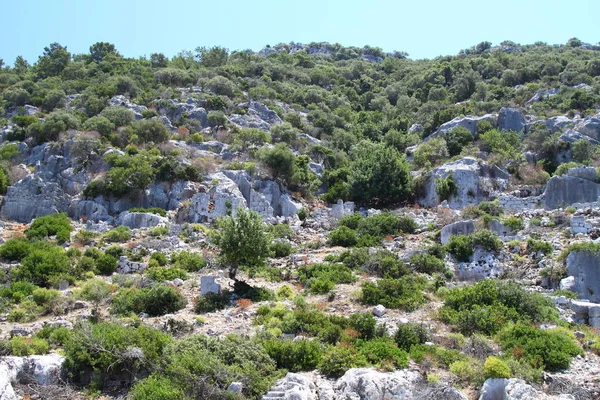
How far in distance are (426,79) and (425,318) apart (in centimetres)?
5268

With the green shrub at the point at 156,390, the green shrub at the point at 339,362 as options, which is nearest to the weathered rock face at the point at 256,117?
the green shrub at the point at 339,362

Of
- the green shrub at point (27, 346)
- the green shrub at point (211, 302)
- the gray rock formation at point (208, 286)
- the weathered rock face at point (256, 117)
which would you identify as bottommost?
the green shrub at point (27, 346)

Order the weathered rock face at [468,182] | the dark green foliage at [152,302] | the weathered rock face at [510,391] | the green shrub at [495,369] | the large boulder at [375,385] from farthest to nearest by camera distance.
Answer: the weathered rock face at [468,182]
the dark green foliage at [152,302]
the green shrub at [495,369]
the large boulder at [375,385]
the weathered rock face at [510,391]

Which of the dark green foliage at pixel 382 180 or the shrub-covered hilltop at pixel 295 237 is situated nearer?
the shrub-covered hilltop at pixel 295 237

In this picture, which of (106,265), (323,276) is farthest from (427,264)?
(106,265)

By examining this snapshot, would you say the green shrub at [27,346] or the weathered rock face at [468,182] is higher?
the weathered rock face at [468,182]

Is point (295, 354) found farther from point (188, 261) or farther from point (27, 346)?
point (188, 261)

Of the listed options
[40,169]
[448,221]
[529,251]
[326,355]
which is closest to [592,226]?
[529,251]

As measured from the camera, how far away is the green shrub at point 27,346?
12.5 meters

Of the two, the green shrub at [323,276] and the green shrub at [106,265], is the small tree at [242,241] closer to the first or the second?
the green shrub at [323,276]

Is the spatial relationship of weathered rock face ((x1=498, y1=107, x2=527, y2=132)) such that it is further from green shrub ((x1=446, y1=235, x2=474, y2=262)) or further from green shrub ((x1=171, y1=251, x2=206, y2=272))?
green shrub ((x1=171, y1=251, x2=206, y2=272))

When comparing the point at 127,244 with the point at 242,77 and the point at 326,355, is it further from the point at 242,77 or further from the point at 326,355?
the point at 242,77

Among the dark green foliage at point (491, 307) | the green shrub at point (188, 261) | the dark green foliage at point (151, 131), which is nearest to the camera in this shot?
the dark green foliage at point (491, 307)

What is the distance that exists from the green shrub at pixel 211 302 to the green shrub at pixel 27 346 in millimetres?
4762
